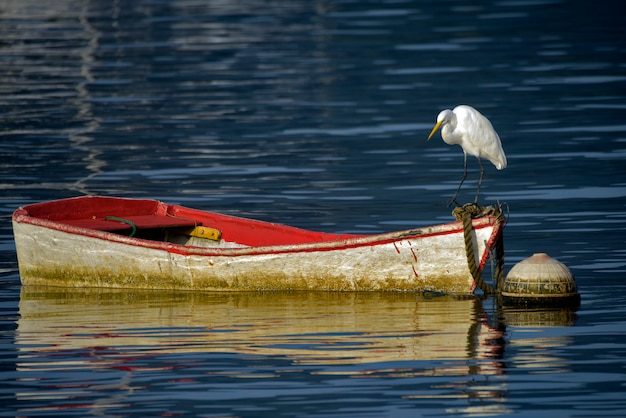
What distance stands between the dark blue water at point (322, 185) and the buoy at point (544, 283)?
0.17 m

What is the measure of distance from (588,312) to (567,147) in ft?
36.2

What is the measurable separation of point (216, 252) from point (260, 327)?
1809 mm

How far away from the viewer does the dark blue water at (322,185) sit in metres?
11.0

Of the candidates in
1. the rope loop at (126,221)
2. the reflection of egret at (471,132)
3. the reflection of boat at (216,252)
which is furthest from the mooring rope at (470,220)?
the rope loop at (126,221)

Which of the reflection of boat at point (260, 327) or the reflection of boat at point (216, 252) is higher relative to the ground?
the reflection of boat at point (216, 252)

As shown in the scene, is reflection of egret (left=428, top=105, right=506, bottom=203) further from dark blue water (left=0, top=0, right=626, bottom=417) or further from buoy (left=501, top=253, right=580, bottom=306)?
dark blue water (left=0, top=0, right=626, bottom=417)

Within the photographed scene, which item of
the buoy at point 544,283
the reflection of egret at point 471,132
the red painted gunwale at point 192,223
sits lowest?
the buoy at point 544,283

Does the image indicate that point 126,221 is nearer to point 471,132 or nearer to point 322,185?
point 471,132

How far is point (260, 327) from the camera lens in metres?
13.0

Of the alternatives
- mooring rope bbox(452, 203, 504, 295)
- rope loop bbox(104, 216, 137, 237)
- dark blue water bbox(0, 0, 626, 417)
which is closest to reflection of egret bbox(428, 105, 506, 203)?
mooring rope bbox(452, 203, 504, 295)

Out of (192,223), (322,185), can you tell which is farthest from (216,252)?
(322,185)

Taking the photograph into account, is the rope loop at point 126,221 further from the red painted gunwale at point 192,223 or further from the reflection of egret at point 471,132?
the reflection of egret at point 471,132

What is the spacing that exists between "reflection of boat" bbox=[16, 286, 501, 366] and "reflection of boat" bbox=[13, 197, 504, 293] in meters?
0.17

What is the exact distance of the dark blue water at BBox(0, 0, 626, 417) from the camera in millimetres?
11016
